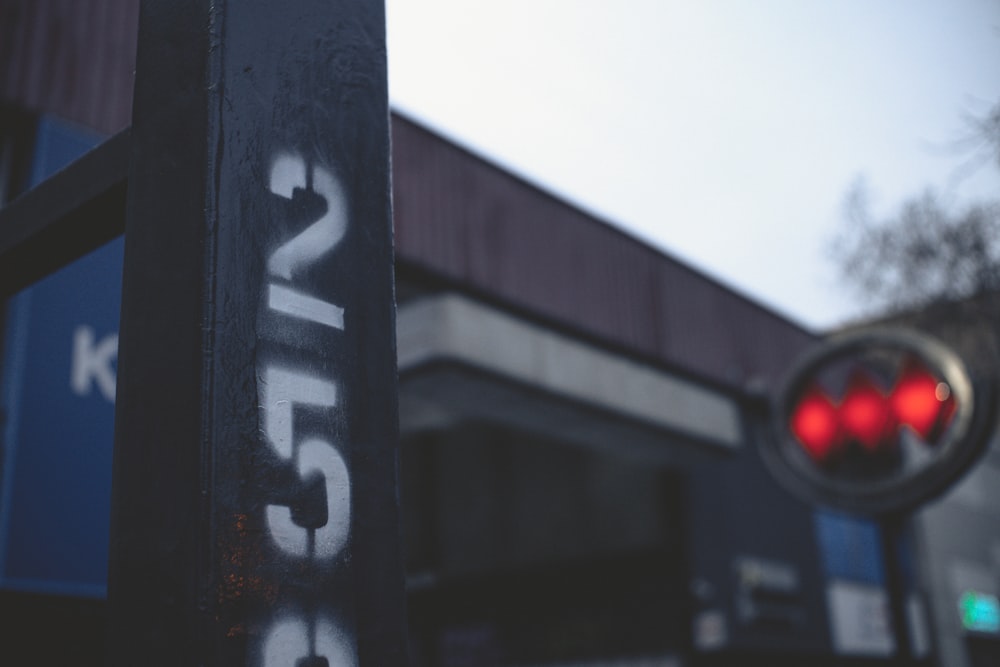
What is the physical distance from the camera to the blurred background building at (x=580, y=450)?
1151 centimetres

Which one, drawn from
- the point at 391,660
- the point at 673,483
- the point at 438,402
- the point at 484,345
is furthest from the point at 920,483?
the point at 673,483

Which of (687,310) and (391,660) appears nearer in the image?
(391,660)

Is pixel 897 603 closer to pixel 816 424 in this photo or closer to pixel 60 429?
pixel 816 424

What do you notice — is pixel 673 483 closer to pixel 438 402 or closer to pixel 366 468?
pixel 438 402

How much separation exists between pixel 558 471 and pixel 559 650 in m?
2.96

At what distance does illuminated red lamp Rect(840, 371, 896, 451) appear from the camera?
5.01 m

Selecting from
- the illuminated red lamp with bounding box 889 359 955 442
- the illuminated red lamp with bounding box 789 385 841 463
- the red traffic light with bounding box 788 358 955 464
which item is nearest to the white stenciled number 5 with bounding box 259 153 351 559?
the red traffic light with bounding box 788 358 955 464

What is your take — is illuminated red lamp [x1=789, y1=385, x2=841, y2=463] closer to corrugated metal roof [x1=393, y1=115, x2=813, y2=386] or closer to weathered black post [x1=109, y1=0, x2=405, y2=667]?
weathered black post [x1=109, y1=0, x2=405, y2=667]

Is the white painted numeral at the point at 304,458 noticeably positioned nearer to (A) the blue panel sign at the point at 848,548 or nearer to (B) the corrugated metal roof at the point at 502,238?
(B) the corrugated metal roof at the point at 502,238

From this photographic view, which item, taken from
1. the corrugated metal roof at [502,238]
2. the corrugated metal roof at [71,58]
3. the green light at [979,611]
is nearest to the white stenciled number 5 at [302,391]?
the corrugated metal roof at [71,58]

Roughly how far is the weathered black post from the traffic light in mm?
3738

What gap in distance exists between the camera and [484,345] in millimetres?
11742

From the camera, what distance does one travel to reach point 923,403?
5.07m

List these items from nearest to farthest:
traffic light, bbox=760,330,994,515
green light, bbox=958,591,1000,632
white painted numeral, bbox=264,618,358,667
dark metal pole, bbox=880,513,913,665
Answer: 1. white painted numeral, bbox=264,618,358,667
2. dark metal pole, bbox=880,513,913,665
3. traffic light, bbox=760,330,994,515
4. green light, bbox=958,591,1000,632
